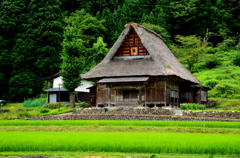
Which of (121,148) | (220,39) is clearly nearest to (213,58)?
(220,39)

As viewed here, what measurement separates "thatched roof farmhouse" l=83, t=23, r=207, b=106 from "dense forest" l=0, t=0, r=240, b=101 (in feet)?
12.3

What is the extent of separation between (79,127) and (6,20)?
33.8 meters

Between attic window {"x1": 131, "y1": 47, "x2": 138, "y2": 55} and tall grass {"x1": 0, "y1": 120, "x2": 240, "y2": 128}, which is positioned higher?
attic window {"x1": 131, "y1": 47, "x2": 138, "y2": 55}

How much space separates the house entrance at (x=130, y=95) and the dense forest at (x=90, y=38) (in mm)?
5403

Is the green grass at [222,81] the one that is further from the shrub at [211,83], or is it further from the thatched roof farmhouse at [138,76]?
the thatched roof farmhouse at [138,76]

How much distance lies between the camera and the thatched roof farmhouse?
2717 centimetres

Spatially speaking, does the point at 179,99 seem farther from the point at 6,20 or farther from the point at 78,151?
the point at 6,20

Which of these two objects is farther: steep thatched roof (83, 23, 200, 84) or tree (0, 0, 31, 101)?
tree (0, 0, 31, 101)

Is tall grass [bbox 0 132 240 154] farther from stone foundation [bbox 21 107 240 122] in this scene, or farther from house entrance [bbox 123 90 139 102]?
house entrance [bbox 123 90 139 102]

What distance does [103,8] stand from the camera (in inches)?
2559

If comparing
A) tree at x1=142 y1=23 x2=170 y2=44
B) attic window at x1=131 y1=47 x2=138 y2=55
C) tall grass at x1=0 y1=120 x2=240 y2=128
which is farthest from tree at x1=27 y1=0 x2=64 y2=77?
tall grass at x1=0 y1=120 x2=240 y2=128

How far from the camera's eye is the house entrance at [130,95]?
1132 inches

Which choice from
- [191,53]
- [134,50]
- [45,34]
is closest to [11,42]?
[45,34]

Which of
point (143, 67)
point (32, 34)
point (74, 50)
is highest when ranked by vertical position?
point (32, 34)
